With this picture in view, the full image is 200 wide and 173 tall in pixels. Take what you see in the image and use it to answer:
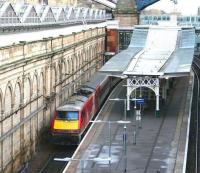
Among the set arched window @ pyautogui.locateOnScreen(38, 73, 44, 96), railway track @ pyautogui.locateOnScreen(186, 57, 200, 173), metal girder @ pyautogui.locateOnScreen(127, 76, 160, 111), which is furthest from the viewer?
metal girder @ pyautogui.locateOnScreen(127, 76, 160, 111)

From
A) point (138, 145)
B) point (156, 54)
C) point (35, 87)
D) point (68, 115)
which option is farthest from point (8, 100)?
point (156, 54)

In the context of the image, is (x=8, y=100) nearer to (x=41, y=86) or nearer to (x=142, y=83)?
(x=41, y=86)

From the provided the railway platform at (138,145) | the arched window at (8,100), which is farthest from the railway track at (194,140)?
the arched window at (8,100)

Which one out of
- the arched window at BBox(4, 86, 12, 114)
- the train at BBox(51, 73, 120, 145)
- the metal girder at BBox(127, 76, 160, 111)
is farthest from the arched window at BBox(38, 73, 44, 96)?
the metal girder at BBox(127, 76, 160, 111)

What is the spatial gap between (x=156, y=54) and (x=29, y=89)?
32125 millimetres

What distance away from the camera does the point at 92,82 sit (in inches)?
2422

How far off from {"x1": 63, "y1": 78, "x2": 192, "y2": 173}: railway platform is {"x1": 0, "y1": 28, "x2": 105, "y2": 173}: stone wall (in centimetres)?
404

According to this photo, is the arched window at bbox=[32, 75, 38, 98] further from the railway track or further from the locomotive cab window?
the railway track

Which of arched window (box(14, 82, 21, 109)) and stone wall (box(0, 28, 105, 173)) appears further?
arched window (box(14, 82, 21, 109))

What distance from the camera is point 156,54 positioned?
7238 centimetres

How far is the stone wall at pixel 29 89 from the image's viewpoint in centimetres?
3719

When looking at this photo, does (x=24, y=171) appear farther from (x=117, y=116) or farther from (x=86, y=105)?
(x=117, y=116)

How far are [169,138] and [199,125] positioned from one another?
28.4 feet

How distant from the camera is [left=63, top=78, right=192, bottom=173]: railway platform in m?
37.3
